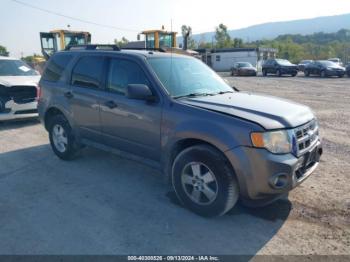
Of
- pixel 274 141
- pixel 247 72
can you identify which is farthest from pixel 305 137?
pixel 247 72

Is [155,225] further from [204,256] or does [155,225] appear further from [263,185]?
[263,185]

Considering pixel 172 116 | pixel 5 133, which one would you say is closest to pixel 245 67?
pixel 5 133

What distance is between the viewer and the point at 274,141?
3.22 meters

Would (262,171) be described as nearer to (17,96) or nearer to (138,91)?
(138,91)

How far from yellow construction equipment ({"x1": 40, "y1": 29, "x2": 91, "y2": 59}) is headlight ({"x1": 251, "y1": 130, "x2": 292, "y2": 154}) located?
17.1 meters

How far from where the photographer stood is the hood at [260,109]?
3.34 metres

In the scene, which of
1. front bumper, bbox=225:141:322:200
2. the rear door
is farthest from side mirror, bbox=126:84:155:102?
front bumper, bbox=225:141:322:200

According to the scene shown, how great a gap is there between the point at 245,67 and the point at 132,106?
32444mm

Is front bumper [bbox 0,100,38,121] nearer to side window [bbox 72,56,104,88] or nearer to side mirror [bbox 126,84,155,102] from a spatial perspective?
side window [bbox 72,56,104,88]

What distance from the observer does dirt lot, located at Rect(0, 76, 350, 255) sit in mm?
3107

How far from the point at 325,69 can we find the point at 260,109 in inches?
1073

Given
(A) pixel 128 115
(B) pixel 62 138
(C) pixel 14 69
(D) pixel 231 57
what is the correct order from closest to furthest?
(A) pixel 128 115
(B) pixel 62 138
(C) pixel 14 69
(D) pixel 231 57

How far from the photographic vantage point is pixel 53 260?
114 inches

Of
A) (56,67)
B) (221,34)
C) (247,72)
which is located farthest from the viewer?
(221,34)
